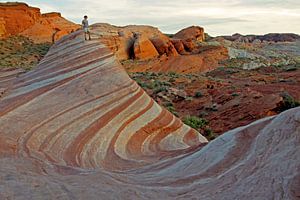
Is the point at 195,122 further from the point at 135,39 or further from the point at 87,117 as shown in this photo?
the point at 135,39

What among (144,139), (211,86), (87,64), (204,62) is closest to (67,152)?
(144,139)

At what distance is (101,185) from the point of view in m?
3.97

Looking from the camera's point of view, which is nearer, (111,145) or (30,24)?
(111,145)

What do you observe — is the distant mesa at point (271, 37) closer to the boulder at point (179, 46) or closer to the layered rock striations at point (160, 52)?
the layered rock striations at point (160, 52)

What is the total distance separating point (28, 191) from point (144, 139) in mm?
4656

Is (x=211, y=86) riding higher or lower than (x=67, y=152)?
lower

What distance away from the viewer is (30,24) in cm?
5831

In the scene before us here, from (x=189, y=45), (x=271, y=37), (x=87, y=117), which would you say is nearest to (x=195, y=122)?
(x=87, y=117)

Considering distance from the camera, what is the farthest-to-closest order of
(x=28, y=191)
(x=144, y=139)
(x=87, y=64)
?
(x=87, y=64)
(x=144, y=139)
(x=28, y=191)

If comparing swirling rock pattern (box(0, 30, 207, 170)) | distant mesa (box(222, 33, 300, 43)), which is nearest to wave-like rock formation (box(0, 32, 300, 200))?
swirling rock pattern (box(0, 30, 207, 170))

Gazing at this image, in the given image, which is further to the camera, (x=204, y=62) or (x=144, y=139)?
(x=204, y=62)

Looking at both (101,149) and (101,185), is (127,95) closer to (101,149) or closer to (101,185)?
(101,149)

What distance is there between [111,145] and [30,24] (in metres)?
54.7

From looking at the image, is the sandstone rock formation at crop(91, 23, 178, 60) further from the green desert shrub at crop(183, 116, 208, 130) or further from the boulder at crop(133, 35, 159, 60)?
the green desert shrub at crop(183, 116, 208, 130)
